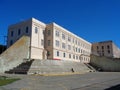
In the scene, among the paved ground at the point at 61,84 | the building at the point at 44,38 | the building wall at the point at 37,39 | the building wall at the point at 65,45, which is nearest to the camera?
the paved ground at the point at 61,84

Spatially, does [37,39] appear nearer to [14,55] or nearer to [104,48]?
[14,55]

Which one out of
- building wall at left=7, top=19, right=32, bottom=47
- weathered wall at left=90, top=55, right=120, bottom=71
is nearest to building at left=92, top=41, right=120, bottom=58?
weathered wall at left=90, top=55, right=120, bottom=71

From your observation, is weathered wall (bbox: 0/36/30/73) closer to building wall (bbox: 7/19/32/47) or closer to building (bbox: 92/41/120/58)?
building wall (bbox: 7/19/32/47)

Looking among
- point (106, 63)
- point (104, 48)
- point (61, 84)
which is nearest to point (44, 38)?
point (106, 63)

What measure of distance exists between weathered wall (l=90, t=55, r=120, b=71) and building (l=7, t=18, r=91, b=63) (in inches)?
306

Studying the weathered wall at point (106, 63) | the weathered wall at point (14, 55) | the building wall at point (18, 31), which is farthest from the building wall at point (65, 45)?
the weathered wall at point (14, 55)

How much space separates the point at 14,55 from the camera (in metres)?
25.8

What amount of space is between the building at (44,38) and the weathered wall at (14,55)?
10.3 ft

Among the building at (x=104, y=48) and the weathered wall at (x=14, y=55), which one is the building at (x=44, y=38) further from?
the building at (x=104, y=48)

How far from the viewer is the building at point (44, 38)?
34.6 metres

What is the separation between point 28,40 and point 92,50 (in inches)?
1717

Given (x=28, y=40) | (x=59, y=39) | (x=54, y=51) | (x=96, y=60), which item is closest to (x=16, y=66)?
(x=28, y=40)

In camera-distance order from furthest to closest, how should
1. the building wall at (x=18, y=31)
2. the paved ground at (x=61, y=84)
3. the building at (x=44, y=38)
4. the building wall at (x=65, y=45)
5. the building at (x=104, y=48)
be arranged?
1. the building at (x=104, y=48)
2. the building wall at (x=65, y=45)
3. the building wall at (x=18, y=31)
4. the building at (x=44, y=38)
5. the paved ground at (x=61, y=84)

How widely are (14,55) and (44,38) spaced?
13815mm
